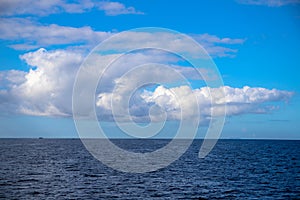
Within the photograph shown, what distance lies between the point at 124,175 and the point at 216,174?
17959mm

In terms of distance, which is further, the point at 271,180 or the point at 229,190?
the point at 271,180

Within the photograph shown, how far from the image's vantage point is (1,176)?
60719 mm

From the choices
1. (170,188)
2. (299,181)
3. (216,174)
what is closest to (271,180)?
(299,181)

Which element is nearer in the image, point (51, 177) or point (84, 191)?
point (84, 191)

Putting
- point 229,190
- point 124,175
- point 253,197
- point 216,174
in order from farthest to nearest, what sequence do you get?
point 216,174 < point 124,175 < point 229,190 < point 253,197

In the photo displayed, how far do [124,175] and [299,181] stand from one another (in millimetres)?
30502

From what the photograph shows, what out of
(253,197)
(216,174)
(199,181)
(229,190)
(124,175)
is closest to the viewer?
(253,197)

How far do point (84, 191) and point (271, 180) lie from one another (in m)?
33.0

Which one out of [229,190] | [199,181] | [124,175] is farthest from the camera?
[124,175]

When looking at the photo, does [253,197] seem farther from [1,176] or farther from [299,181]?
[1,176]

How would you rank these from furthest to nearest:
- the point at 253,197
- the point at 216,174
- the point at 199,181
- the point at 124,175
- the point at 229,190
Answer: the point at 216,174 → the point at 124,175 → the point at 199,181 → the point at 229,190 → the point at 253,197

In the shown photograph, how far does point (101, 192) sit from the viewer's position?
157 ft

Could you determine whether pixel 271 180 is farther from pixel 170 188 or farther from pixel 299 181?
pixel 170 188

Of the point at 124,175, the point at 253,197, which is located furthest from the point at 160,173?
the point at 253,197
